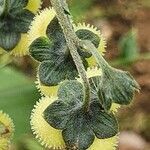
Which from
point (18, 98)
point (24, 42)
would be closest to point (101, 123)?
point (24, 42)

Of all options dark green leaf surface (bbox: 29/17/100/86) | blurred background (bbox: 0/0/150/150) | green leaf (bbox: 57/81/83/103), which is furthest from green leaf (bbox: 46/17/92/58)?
blurred background (bbox: 0/0/150/150)

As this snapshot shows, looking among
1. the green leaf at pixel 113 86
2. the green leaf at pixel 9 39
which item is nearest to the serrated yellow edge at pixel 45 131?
the green leaf at pixel 113 86

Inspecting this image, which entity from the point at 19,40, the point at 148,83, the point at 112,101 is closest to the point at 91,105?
the point at 112,101

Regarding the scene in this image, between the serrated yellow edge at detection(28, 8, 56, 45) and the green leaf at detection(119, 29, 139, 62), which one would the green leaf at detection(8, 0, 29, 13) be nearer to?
the serrated yellow edge at detection(28, 8, 56, 45)

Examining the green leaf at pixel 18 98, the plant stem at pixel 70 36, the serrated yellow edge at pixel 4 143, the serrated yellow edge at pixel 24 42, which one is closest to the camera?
the plant stem at pixel 70 36

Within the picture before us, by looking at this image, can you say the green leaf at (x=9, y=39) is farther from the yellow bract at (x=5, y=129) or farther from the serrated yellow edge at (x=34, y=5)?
the yellow bract at (x=5, y=129)

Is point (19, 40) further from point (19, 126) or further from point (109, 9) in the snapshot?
point (109, 9)

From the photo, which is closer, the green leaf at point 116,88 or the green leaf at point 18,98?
the green leaf at point 116,88
